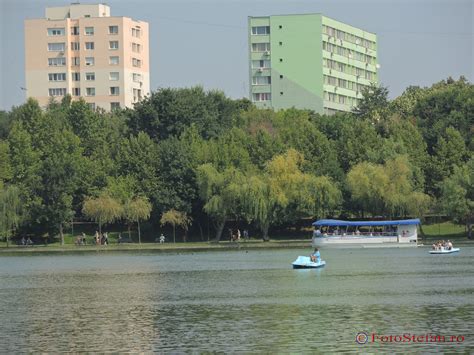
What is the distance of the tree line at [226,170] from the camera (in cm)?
11119

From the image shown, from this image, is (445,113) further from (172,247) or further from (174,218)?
(172,247)

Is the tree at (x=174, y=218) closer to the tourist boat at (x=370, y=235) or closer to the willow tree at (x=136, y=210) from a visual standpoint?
the willow tree at (x=136, y=210)

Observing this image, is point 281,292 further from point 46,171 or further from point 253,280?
point 46,171

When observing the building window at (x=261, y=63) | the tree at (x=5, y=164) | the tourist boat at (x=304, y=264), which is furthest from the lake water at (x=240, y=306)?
the building window at (x=261, y=63)

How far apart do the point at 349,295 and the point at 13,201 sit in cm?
6624

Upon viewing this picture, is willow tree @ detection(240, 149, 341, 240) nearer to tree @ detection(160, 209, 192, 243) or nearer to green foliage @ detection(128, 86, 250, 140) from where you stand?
tree @ detection(160, 209, 192, 243)

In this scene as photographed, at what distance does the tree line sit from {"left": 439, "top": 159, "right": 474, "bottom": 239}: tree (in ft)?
0.48

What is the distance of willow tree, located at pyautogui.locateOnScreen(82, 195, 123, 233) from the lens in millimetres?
115438

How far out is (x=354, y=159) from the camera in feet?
395

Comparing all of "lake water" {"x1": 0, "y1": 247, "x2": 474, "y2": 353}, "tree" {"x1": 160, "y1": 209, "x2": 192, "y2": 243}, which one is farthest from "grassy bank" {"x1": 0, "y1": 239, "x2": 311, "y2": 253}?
"lake water" {"x1": 0, "y1": 247, "x2": 474, "y2": 353}

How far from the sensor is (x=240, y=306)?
4881 cm

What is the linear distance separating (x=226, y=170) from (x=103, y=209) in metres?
14.3

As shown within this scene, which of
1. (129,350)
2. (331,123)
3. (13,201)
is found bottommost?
(129,350)

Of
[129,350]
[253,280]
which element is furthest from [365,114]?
[129,350]
